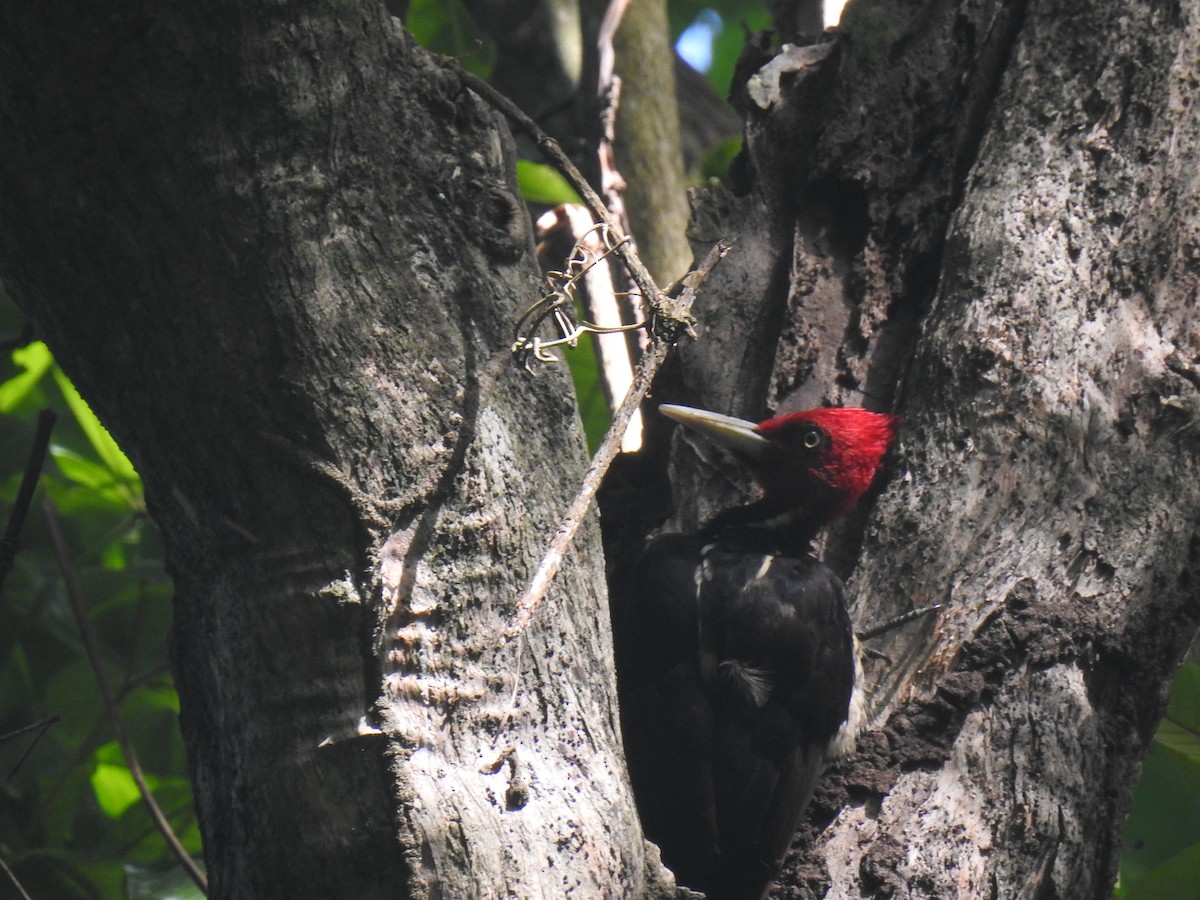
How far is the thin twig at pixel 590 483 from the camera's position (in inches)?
59.5

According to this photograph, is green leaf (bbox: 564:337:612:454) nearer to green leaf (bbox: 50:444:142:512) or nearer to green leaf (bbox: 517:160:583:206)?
green leaf (bbox: 517:160:583:206)

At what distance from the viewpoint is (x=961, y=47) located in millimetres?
2916

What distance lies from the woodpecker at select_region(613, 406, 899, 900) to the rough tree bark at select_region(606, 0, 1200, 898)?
145 mm

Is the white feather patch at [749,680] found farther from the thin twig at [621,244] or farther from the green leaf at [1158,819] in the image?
the thin twig at [621,244]

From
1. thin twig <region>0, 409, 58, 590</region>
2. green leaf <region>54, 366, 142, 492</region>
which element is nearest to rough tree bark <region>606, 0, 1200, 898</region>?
thin twig <region>0, 409, 58, 590</region>

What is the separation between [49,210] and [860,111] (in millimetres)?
1989

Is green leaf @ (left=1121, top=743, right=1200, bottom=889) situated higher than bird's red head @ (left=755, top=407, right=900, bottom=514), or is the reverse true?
bird's red head @ (left=755, top=407, right=900, bottom=514)

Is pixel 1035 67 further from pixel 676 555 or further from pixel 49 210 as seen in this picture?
pixel 49 210

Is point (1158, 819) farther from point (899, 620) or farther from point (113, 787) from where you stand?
point (113, 787)

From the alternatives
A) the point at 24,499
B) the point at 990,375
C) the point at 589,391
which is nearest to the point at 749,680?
the point at 990,375

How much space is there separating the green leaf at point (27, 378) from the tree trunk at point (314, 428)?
261 centimetres

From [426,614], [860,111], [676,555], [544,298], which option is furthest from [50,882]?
[860,111]

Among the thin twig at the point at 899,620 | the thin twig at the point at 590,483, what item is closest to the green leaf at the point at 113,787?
the thin twig at the point at 899,620

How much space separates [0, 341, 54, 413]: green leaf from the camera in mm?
4082
